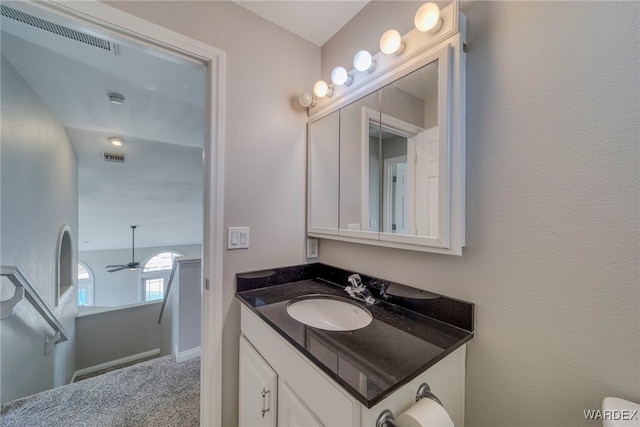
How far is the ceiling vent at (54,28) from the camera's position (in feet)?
3.95

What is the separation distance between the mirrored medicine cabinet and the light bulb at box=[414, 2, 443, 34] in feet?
0.19

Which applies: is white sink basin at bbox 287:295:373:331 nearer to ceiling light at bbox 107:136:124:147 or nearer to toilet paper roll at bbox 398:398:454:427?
toilet paper roll at bbox 398:398:454:427

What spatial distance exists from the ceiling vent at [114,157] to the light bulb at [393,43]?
3.71m

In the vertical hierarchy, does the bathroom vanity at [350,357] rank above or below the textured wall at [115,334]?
above

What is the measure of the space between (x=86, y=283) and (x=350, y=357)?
867 cm

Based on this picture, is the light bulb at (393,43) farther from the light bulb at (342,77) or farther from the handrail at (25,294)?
the handrail at (25,294)

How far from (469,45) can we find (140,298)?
9.20 metres

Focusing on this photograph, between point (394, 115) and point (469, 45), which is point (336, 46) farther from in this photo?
point (469, 45)

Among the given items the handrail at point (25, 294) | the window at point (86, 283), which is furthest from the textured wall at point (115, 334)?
the window at point (86, 283)

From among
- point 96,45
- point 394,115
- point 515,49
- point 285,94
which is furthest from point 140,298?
point 515,49

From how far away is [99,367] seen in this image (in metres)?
3.39

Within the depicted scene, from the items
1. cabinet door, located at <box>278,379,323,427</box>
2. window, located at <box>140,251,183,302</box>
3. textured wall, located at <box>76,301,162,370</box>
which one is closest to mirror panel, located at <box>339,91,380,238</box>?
cabinet door, located at <box>278,379,323,427</box>

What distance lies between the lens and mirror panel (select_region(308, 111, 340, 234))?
1.39 meters

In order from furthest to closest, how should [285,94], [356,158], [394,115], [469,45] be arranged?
[285,94] → [356,158] → [394,115] → [469,45]
